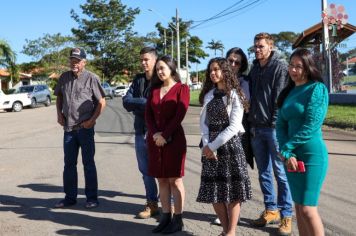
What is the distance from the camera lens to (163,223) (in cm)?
493

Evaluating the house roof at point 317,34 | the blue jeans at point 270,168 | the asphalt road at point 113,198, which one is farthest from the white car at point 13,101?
the blue jeans at point 270,168

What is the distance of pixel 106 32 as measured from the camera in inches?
2921

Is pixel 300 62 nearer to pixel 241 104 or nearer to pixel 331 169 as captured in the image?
pixel 241 104

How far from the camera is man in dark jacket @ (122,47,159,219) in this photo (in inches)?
211

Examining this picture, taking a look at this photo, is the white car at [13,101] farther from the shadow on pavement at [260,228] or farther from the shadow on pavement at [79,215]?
the shadow on pavement at [260,228]

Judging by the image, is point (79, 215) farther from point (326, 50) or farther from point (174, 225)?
point (326, 50)

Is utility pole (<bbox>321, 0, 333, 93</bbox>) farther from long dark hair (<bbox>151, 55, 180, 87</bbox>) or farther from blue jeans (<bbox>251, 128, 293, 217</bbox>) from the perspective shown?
long dark hair (<bbox>151, 55, 180, 87</bbox>)

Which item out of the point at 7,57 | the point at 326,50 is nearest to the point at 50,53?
the point at 7,57

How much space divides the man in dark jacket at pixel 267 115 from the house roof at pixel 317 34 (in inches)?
801

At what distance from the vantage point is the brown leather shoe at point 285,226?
471cm

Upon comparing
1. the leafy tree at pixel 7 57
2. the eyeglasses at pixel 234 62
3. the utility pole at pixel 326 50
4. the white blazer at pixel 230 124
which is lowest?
the white blazer at pixel 230 124

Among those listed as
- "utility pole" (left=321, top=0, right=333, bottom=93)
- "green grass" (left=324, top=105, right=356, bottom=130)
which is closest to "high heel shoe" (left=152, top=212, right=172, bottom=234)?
"green grass" (left=324, top=105, right=356, bottom=130)

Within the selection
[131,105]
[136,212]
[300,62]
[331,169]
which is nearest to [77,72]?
[131,105]

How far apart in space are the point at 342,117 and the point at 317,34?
11.0 metres
